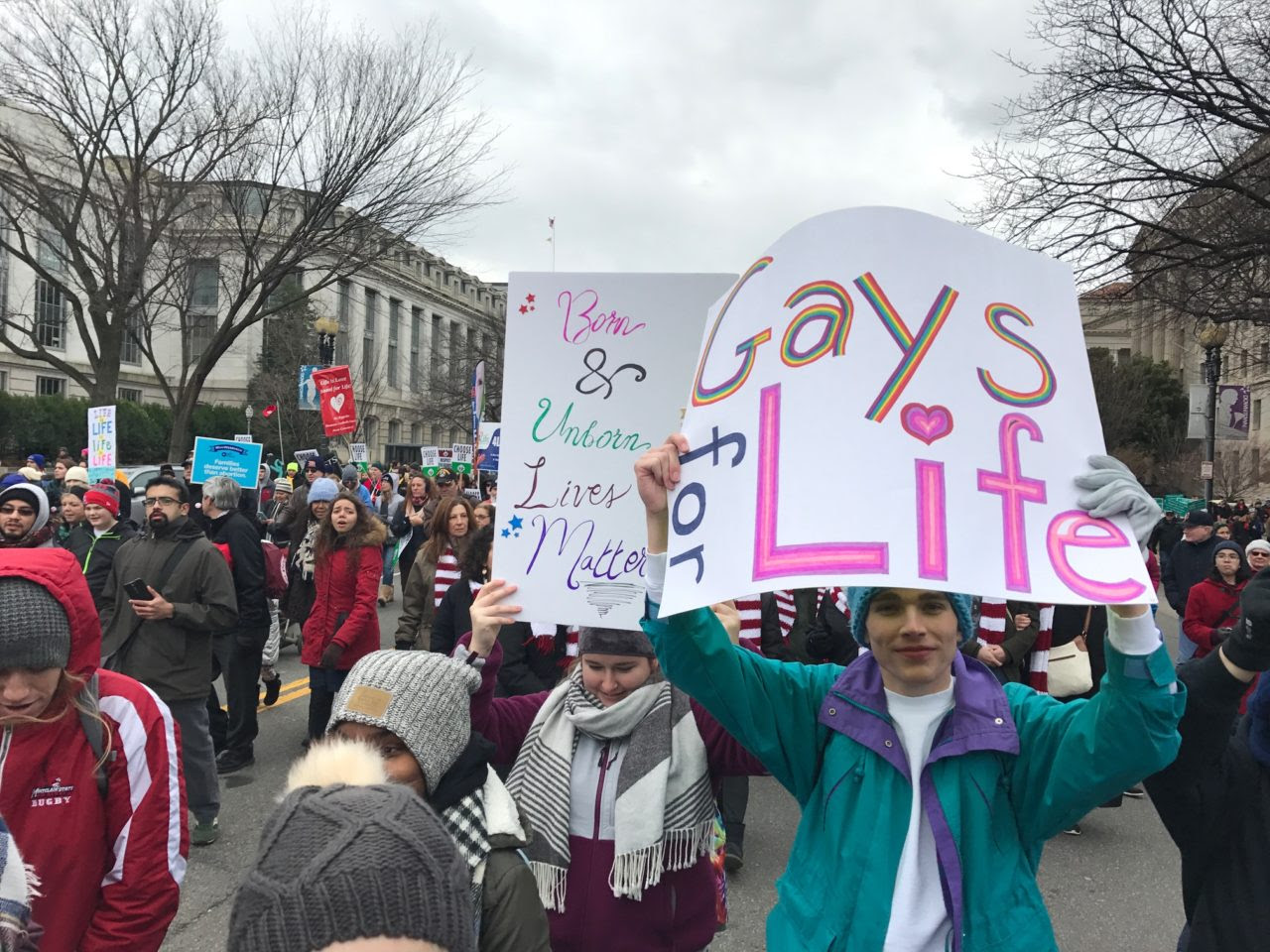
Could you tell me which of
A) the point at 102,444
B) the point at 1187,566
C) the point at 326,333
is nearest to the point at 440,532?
the point at 102,444

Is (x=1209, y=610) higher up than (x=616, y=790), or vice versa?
(x=616, y=790)

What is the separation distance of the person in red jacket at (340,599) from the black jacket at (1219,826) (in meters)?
4.66

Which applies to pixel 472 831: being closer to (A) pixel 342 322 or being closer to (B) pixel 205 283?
(B) pixel 205 283

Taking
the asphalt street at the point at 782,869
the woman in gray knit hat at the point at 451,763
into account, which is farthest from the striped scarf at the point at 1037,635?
the woman in gray knit hat at the point at 451,763

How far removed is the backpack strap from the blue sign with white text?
6901 mm

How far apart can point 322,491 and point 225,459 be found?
91.2 inches

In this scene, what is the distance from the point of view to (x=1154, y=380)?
146ft

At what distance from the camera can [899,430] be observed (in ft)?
5.46

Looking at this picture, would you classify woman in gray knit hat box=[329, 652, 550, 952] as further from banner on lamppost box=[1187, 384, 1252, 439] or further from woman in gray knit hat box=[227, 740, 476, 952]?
banner on lamppost box=[1187, 384, 1252, 439]

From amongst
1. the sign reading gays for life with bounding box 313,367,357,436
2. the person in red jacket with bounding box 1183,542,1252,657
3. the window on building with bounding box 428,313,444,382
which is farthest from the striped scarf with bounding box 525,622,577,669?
the window on building with bounding box 428,313,444,382

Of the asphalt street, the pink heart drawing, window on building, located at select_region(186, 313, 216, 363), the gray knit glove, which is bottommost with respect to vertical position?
the asphalt street

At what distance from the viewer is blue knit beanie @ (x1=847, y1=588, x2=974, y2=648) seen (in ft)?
5.90

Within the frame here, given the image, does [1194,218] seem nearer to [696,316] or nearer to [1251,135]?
[1251,135]

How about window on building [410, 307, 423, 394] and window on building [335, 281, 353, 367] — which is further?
window on building [410, 307, 423, 394]
